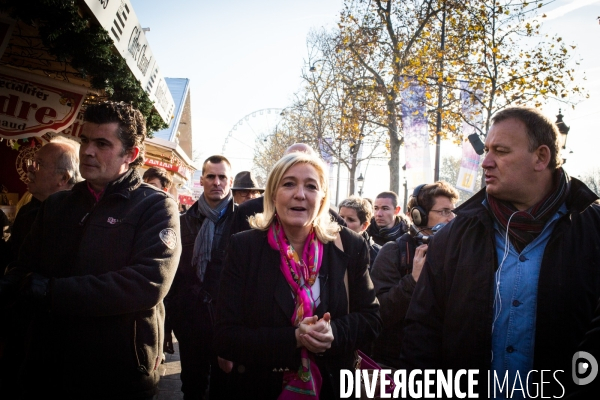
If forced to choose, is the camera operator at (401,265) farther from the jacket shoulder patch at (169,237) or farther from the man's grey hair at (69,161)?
the man's grey hair at (69,161)

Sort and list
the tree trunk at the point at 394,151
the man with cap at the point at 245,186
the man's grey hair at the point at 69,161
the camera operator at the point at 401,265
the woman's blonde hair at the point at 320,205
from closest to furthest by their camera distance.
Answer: the woman's blonde hair at the point at 320,205 → the camera operator at the point at 401,265 → the man's grey hair at the point at 69,161 → the man with cap at the point at 245,186 → the tree trunk at the point at 394,151

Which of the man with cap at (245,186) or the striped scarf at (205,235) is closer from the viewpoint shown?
the striped scarf at (205,235)

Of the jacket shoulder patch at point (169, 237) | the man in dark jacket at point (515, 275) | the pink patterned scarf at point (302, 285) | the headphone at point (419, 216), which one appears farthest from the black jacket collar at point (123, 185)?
the headphone at point (419, 216)

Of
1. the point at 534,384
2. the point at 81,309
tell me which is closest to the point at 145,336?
the point at 81,309

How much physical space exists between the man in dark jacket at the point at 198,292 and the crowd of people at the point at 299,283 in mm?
1625

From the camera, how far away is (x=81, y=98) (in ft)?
16.3

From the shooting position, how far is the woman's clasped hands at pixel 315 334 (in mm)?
2037

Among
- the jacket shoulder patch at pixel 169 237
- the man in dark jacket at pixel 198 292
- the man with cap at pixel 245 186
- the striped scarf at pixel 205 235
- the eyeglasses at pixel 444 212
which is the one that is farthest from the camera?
the man with cap at pixel 245 186

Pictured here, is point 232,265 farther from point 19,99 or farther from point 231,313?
point 19,99

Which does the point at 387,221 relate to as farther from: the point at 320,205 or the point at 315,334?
the point at 315,334

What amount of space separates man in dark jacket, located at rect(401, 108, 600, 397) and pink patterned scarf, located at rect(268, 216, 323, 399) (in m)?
0.56

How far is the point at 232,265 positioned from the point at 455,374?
51.0 inches

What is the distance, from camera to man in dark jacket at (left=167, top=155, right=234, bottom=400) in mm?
4074

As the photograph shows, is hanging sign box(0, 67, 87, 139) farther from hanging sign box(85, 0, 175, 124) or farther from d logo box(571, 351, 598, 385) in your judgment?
d logo box(571, 351, 598, 385)
